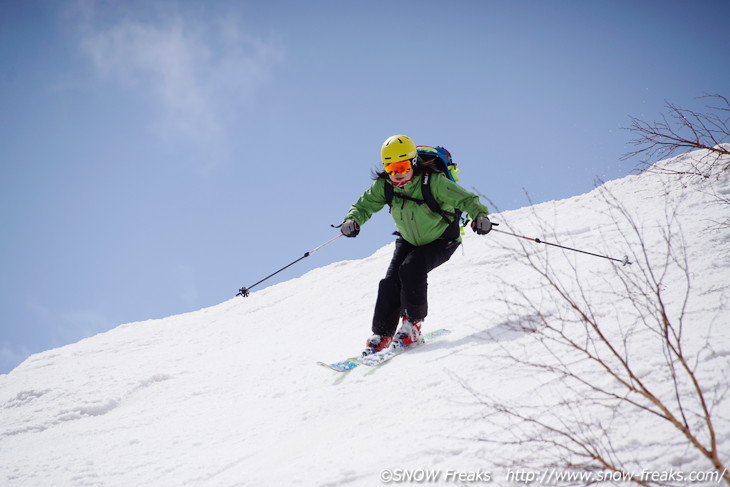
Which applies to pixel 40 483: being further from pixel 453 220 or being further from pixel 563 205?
pixel 563 205

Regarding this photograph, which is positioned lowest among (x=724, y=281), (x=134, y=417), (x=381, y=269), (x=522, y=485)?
(x=522, y=485)

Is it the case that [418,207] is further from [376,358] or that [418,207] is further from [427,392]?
[427,392]

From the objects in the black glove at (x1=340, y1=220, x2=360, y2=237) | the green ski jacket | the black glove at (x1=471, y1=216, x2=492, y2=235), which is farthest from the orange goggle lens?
the black glove at (x1=471, y1=216, x2=492, y2=235)

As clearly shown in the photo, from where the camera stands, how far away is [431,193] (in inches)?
187

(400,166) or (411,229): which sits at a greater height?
(400,166)

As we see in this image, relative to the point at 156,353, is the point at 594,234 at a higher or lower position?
lower

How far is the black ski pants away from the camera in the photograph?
4551 millimetres

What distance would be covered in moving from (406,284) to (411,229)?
702 millimetres

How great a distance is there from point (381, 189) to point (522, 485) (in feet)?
11.7

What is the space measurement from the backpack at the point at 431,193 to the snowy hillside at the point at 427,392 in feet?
3.36

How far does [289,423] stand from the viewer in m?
3.68

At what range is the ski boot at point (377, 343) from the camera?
4.66m

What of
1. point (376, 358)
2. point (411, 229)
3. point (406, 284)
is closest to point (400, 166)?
point (411, 229)

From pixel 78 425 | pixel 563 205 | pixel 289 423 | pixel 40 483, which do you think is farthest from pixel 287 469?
pixel 563 205
